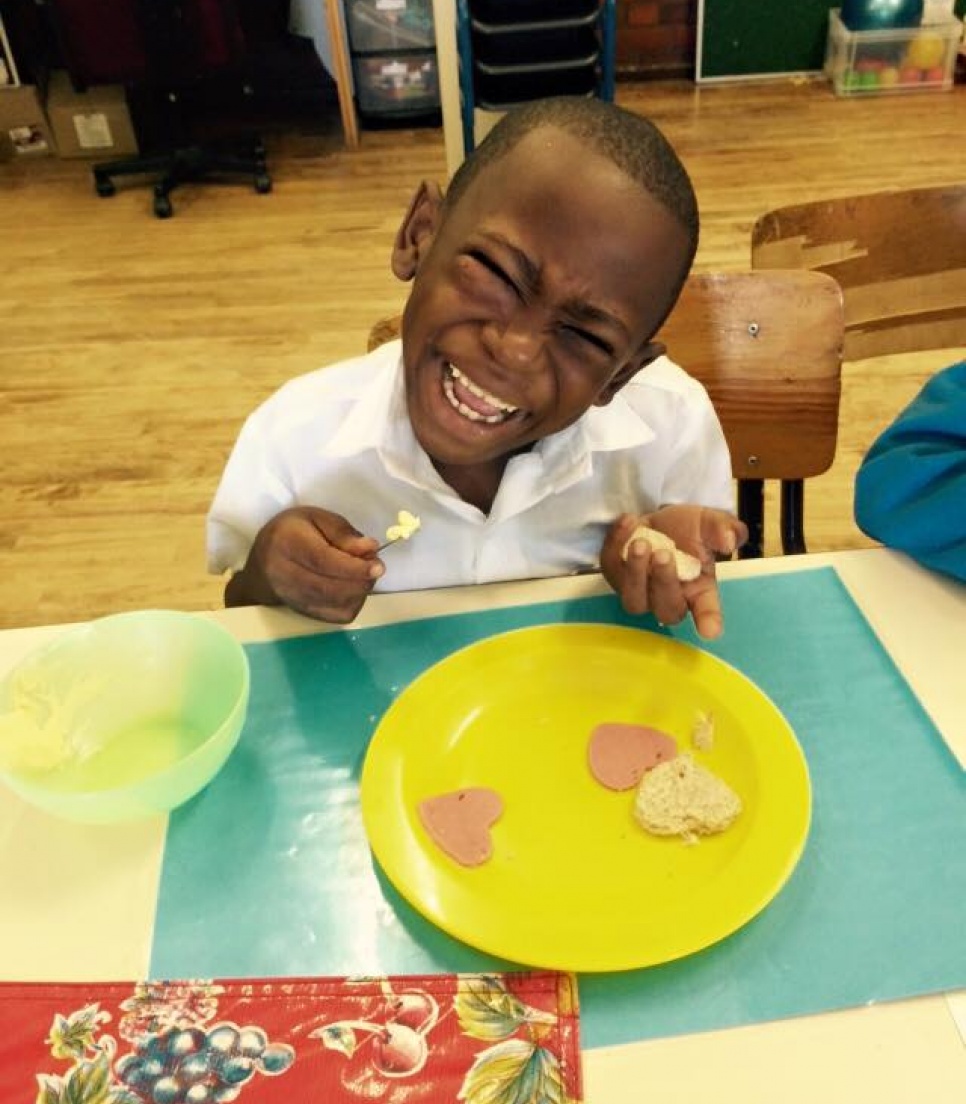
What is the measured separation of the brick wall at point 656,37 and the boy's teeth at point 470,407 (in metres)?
3.98

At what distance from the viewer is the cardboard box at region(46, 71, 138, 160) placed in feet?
12.6

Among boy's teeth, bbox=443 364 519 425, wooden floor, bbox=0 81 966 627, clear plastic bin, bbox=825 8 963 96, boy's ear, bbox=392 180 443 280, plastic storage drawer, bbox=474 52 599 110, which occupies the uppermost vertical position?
boy's ear, bbox=392 180 443 280

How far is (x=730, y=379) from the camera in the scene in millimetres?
1216

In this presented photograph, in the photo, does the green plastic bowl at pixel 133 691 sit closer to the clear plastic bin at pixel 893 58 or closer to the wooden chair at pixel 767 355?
the wooden chair at pixel 767 355

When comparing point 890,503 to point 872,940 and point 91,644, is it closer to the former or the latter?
point 872,940

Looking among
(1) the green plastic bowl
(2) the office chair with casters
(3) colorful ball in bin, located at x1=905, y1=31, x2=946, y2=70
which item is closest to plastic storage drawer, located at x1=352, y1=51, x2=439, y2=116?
(2) the office chair with casters

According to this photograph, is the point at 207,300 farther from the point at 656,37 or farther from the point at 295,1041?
the point at 295,1041

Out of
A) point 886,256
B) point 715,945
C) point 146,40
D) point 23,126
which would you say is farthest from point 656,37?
point 715,945

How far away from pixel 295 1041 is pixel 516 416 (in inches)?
20.4

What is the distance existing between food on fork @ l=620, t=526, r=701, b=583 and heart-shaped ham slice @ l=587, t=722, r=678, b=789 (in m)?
0.14

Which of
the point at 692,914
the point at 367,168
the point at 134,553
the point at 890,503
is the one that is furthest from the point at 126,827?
the point at 367,168

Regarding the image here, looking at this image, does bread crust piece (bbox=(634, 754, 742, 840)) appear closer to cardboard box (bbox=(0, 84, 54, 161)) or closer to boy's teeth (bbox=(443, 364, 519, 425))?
boy's teeth (bbox=(443, 364, 519, 425))

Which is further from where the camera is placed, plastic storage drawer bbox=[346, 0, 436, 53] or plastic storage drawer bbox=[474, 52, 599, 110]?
plastic storage drawer bbox=[346, 0, 436, 53]

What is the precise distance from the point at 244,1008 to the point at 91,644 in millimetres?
328
